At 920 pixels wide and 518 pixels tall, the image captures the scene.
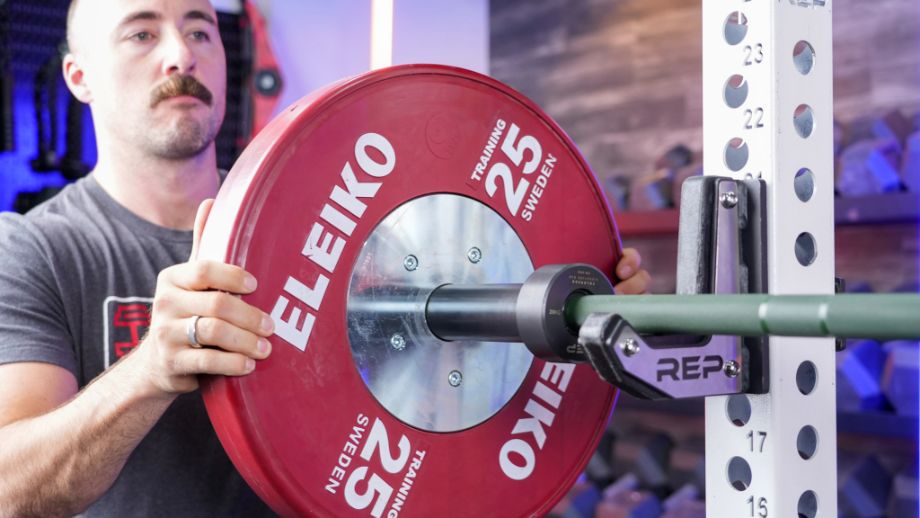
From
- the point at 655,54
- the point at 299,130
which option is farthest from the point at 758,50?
the point at 655,54

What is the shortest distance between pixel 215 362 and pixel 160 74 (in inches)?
33.7

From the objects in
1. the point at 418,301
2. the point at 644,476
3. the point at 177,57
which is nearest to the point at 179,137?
the point at 177,57

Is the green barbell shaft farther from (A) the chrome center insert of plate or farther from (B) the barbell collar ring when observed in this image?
(A) the chrome center insert of plate

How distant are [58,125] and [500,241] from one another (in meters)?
2.15

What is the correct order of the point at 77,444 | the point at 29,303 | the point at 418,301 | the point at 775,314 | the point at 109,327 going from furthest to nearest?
the point at 109,327, the point at 29,303, the point at 77,444, the point at 418,301, the point at 775,314

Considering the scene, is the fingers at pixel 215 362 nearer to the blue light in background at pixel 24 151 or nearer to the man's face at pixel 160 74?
the man's face at pixel 160 74

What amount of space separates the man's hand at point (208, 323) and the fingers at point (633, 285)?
51cm

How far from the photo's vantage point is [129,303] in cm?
158

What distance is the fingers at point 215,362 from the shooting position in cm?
97

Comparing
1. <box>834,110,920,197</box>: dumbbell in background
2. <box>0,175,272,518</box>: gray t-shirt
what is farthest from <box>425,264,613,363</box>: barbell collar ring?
<box>834,110,920,197</box>: dumbbell in background

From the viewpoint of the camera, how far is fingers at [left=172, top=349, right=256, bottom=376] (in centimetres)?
97

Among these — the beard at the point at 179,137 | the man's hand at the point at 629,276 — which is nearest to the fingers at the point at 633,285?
the man's hand at the point at 629,276

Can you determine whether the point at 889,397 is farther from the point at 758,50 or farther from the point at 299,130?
the point at 299,130

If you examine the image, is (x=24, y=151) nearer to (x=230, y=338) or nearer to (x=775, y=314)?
(x=230, y=338)
